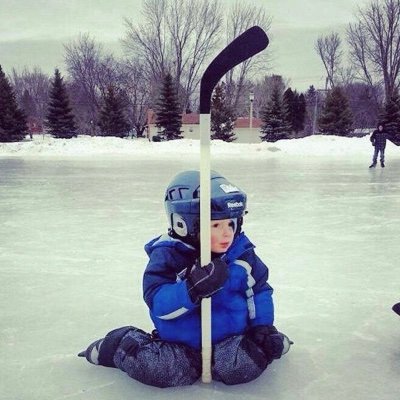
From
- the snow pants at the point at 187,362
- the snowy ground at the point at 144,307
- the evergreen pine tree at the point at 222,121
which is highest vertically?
the evergreen pine tree at the point at 222,121

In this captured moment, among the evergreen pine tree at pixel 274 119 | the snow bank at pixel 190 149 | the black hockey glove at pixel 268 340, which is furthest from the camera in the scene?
the evergreen pine tree at pixel 274 119

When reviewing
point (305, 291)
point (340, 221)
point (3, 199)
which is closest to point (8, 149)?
point (3, 199)

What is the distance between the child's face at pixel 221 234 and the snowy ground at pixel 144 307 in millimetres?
538

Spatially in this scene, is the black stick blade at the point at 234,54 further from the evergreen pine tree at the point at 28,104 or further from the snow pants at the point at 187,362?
the evergreen pine tree at the point at 28,104

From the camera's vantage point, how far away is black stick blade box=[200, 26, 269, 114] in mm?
1688

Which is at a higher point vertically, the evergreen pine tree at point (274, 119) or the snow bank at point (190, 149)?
the evergreen pine tree at point (274, 119)

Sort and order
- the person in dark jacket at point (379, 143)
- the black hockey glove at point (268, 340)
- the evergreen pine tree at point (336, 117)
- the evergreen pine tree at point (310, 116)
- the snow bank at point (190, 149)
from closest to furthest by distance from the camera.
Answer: the black hockey glove at point (268, 340)
the person in dark jacket at point (379, 143)
the snow bank at point (190, 149)
the evergreen pine tree at point (336, 117)
the evergreen pine tree at point (310, 116)

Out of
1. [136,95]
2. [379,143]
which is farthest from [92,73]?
[379,143]

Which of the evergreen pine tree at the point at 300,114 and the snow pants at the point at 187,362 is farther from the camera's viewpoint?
the evergreen pine tree at the point at 300,114

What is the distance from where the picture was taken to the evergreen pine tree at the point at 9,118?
32812 mm

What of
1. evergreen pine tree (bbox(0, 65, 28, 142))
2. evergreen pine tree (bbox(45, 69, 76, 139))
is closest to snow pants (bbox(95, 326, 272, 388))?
evergreen pine tree (bbox(0, 65, 28, 142))

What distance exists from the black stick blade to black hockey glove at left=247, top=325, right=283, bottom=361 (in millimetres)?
900

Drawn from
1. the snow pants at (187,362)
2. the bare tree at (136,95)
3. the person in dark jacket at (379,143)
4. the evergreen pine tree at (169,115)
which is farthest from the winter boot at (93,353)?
the bare tree at (136,95)

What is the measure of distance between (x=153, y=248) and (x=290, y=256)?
226 centimetres
